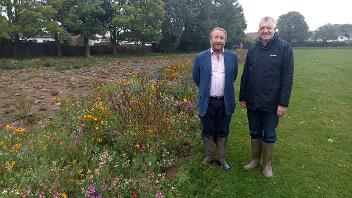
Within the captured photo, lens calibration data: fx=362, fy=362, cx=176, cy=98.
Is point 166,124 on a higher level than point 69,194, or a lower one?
higher

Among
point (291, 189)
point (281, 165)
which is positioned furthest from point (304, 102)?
point (291, 189)

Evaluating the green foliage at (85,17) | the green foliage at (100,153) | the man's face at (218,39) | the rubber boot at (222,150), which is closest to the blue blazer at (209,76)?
the man's face at (218,39)

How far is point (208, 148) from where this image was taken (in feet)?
19.3

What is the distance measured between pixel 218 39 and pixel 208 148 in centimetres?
179

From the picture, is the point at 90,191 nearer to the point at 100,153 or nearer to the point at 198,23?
the point at 100,153

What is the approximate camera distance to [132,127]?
19.3ft

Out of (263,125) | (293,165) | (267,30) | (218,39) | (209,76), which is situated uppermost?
(267,30)

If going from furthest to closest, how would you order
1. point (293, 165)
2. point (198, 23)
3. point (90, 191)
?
point (198, 23)
point (293, 165)
point (90, 191)

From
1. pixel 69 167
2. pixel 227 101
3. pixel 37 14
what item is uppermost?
pixel 37 14

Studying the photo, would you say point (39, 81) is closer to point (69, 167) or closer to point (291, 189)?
point (69, 167)

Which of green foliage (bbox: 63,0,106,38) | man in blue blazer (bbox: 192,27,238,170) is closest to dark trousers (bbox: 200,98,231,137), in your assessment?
man in blue blazer (bbox: 192,27,238,170)

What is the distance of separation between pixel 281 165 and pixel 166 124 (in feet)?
6.73

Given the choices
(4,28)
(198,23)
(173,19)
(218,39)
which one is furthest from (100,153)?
(198,23)

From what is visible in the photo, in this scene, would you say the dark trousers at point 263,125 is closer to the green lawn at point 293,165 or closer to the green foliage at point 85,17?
the green lawn at point 293,165
